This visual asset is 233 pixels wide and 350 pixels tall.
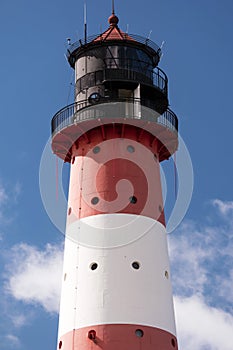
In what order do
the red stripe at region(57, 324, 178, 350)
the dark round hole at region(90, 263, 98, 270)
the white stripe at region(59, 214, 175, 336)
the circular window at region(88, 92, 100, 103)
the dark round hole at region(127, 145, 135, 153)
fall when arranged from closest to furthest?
the red stripe at region(57, 324, 178, 350) < the white stripe at region(59, 214, 175, 336) < the dark round hole at region(90, 263, 98, 270) < the dark round hole at region(127, 145, 135, 153) < the circular window at region(88, 92, 100, 103)

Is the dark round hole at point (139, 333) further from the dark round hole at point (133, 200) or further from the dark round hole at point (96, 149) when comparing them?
the dark round hole at point (96, 149)

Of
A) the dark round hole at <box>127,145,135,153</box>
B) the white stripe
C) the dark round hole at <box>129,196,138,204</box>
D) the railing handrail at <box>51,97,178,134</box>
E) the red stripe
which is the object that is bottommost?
the red stripe

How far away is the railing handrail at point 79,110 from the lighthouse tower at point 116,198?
58 millimetres

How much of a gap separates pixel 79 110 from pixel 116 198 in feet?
16.0

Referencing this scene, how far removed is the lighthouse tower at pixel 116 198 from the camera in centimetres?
2927

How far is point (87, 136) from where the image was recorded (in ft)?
109

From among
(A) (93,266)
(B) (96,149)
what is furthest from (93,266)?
(B) (96,149)

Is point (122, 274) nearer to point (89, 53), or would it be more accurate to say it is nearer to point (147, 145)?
point (147, 145)

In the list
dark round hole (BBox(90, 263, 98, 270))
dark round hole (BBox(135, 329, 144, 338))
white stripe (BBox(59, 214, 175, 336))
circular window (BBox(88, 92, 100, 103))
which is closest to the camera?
dark round hole (BBox(135, 329, 144, 338))

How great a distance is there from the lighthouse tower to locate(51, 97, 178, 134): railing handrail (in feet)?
0.19

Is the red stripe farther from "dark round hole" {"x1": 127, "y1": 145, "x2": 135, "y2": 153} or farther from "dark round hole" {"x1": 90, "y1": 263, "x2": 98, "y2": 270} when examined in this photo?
"dark round hole" {"x1": 127, "y1": 145, "x2": 135, "y2": 153}

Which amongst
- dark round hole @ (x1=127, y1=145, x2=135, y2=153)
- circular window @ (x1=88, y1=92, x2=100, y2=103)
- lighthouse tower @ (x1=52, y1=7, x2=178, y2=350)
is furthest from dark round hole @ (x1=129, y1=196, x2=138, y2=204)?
circular window @ (x1=88, y1=92, x2=100, y2=103)

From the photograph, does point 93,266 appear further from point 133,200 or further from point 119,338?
point 133,200

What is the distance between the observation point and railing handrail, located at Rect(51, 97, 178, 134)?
3322cm
